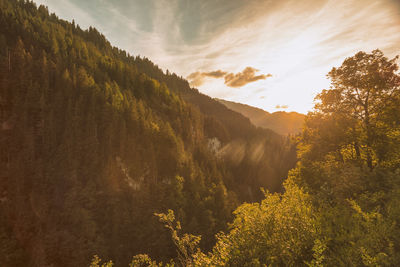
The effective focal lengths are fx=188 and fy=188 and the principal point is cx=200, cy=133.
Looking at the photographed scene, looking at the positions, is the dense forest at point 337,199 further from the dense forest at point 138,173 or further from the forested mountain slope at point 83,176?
the forested mountain slope at point 83,176

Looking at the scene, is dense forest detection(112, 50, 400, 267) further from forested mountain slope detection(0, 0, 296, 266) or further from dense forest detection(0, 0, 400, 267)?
forested mountain slope detection(0, 0, 296, 266)

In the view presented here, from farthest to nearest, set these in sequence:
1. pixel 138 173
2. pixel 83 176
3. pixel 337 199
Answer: pixel 138 173, pixel 83 176, pixel 337 199

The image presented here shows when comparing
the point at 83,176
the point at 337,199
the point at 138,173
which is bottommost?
the point at 138,173

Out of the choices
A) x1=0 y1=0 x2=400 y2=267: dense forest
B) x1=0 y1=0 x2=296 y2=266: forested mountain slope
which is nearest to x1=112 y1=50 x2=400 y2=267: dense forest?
x1=0 y1=0 x2=400 y2=267: dense forest

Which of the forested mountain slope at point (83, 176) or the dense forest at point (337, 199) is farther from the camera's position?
the forested mountain slope at point (83, 176)

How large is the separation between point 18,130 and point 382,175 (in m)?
86.9

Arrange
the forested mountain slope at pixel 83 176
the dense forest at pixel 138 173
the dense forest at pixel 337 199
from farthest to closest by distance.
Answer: the forested mountain slope at pixel 83 176
the dense forest at pixel 138 173
the dense forest at pixel 337 199

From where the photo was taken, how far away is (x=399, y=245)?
690cm

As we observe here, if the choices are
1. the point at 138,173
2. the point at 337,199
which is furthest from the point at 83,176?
the point at 337,199

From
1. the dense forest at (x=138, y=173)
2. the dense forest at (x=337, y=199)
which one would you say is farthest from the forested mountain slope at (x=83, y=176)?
the dense forest at (x=337, y=199)

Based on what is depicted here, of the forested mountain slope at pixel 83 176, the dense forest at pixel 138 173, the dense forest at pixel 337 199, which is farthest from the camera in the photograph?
the forested mountain slope at pixel 83 176

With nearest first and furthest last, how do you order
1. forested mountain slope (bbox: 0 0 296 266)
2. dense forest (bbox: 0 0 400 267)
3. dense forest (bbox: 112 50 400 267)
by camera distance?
dense forest (bbox: 112 50 400 267) < dense forest (bbox: 0 0 400 267) < forested mountain slope (bbox: 0 0 296 266)

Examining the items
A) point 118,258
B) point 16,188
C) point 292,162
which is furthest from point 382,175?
point 292,162

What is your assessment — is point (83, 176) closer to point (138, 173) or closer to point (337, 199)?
point (138, 173)
